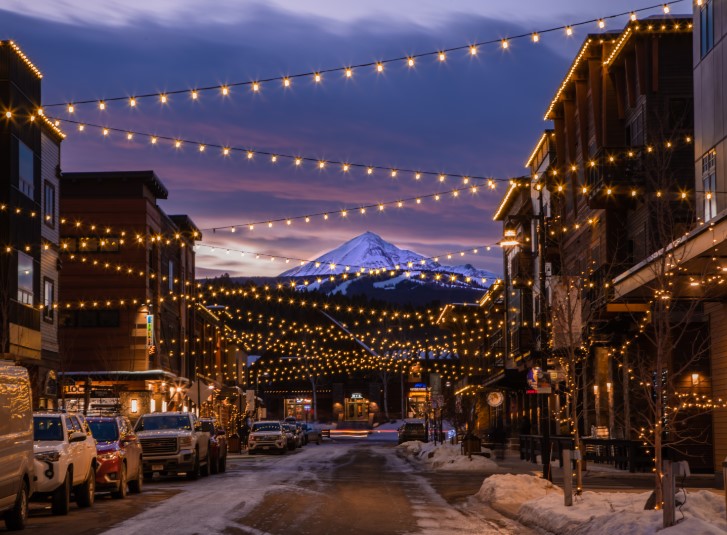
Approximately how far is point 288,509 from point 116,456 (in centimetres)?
556

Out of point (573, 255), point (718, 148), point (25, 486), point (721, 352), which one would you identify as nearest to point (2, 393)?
point (25, 486)

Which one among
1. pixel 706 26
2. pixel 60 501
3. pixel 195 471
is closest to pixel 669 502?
pixel 60 501

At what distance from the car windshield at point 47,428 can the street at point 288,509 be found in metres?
1.42

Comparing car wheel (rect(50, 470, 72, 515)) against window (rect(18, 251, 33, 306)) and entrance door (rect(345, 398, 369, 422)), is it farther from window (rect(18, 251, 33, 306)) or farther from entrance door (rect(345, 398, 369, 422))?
entrance door (rect(345, 398, 369, 422))

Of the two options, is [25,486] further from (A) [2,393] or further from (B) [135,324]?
(B) [135,324]

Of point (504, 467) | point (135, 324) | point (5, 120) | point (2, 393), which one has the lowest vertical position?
point (504, 467)

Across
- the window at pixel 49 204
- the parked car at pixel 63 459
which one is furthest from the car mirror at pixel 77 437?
the window at pixel 49 204

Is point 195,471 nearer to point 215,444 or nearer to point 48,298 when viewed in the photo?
point 215,444

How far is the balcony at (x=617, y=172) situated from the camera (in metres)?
39.2

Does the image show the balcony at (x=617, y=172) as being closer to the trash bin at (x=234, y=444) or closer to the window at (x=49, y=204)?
the window at (x=49, y=204)

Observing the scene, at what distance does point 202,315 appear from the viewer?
3501 inches

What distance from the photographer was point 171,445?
32906 millimetres

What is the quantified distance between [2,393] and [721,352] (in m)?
22.0

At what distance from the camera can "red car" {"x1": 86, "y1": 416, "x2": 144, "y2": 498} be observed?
25.2 m
